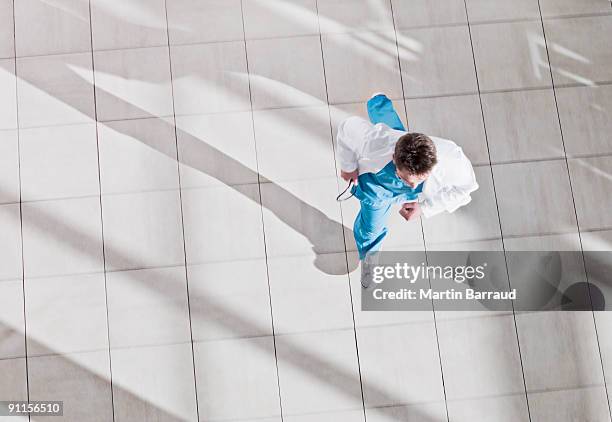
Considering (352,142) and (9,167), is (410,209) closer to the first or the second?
(352,142)

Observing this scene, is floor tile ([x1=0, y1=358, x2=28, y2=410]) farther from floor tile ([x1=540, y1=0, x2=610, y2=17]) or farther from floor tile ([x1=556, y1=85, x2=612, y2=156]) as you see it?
floor tile ([x1=540, y1=0, x2=610, y2=17])

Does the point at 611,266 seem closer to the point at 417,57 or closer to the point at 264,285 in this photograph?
the point at 417,57

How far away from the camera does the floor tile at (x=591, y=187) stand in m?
3.93

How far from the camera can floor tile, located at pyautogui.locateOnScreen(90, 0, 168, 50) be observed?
13.1 feet

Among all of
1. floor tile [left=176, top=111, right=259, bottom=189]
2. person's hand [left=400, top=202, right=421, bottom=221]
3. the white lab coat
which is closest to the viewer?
the white lab coat

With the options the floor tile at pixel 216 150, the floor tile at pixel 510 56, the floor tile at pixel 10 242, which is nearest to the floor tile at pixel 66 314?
the floor tile at pixel 10 242

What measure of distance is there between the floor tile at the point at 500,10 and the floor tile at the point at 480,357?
1979 millimetres

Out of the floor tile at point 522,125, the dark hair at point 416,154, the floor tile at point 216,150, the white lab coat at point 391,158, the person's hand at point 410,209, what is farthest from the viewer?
the floor tile at point 522,125

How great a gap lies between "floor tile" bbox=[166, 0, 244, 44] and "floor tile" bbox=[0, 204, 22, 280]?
→ 58.7 inches

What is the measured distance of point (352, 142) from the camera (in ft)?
9.91

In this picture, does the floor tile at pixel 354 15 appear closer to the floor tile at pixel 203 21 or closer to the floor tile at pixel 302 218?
the floor tile at pixel 203 21

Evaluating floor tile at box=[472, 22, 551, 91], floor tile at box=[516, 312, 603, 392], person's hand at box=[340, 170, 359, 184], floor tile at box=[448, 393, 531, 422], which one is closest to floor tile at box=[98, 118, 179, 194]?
person's hand at box=[340, 170, 359, 184]

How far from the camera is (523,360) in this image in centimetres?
378

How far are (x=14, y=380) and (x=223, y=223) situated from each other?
61.1 inches
